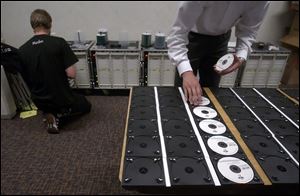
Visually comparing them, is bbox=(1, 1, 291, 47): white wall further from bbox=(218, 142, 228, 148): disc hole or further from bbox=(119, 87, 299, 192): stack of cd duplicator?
bbox=(218, 142, 228, 148): disc hole

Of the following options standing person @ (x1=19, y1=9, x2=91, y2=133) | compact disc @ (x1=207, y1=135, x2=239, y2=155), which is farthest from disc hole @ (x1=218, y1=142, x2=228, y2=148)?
standing person @ (x1=19, y1=9, x2=91, y2=133)

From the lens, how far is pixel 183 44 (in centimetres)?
88

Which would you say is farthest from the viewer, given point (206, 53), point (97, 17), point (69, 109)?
point (97, 17)

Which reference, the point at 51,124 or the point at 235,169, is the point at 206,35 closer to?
the point at 235,169

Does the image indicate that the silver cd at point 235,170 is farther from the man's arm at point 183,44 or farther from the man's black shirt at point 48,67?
the man's black shirt at point 48,67

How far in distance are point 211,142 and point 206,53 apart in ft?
1.81

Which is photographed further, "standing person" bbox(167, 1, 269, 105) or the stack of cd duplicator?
"standing person" bbox(167, 1, 269, 105)

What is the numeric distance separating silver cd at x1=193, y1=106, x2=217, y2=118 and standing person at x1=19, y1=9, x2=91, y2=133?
0.99m

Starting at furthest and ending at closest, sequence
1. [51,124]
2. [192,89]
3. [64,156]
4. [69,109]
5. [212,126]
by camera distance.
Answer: [69,109]
[51,124]
[64,156]
[192,89]
[212,126]

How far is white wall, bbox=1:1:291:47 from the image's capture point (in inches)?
76.0

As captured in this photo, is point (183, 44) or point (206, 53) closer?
point (183, 44)

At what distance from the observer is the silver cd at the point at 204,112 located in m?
0.80

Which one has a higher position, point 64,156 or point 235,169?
point 235,169

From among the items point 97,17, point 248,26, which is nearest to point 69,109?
point 97,17
